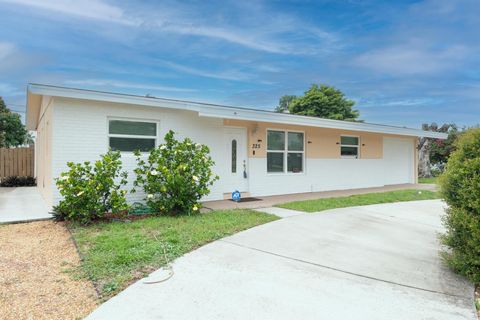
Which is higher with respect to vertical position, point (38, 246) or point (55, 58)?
point (55, 58)

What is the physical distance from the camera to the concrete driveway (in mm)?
2859

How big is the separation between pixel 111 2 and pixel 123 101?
11.1 ft

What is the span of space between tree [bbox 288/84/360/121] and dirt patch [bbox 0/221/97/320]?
83.0 feet

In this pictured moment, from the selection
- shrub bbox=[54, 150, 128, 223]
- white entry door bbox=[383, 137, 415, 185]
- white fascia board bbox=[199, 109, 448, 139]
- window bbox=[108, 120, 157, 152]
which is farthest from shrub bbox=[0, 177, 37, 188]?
white entry door bbox=[383, 137, 415, 185]

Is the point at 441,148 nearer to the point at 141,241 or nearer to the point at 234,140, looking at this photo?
the point at 234,140

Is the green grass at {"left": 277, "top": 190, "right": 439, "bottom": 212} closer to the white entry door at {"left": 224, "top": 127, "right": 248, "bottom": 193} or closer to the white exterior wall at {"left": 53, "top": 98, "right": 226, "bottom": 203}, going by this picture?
the white entry door at {"left": 224, "top": 127, "right": 248, "bottom": 193}

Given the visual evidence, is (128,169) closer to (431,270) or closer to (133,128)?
(133,128)

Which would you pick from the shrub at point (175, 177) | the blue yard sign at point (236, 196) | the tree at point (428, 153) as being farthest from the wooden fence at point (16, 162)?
the tree at point (428, 153)

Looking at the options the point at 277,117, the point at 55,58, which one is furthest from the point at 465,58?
the point at 55,58

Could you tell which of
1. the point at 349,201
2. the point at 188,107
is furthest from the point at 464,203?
the point at 188,107

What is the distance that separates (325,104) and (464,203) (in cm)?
2600

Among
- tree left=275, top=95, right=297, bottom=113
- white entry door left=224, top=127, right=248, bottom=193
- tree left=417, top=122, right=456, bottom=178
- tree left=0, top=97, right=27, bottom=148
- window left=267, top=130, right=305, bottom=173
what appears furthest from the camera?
tree left=275, top=95, right=297, bottom=113

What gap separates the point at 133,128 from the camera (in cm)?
786

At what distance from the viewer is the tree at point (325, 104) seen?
2834 centimetres
